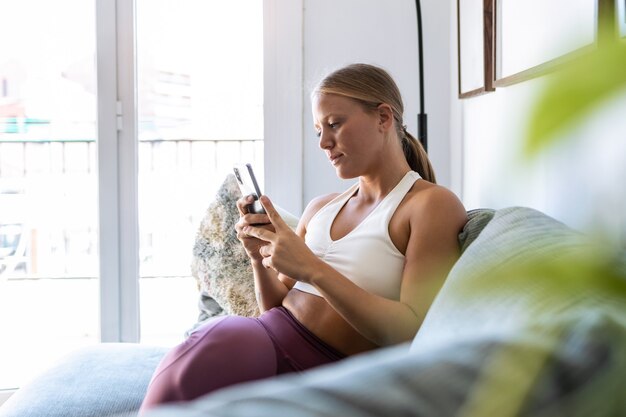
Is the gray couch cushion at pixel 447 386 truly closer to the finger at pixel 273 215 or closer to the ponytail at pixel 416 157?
the finger at pixel 273 215

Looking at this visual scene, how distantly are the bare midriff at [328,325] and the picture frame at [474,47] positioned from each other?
2.73ft

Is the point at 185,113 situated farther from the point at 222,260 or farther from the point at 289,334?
the point at 289,334

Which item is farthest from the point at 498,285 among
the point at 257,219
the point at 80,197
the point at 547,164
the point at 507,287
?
the point at 80,197

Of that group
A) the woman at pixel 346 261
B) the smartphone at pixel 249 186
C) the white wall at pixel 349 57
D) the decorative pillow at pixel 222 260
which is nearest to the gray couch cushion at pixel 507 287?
the woman at pixel 346 261

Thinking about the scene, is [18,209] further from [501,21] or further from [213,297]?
[501,21]

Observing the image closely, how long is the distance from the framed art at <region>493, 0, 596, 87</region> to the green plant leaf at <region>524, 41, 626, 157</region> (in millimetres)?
1070

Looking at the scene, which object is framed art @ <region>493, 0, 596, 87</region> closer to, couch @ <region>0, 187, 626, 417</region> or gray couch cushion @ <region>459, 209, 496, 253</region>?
gray couch cushion @ <region>459, 209, 496, 253</region>

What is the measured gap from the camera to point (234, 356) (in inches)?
63.1

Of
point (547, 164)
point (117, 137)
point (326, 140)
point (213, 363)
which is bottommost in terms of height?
point (213, 363)

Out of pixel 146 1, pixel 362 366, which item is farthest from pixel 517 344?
pixel 146 1

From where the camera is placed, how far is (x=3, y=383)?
10.9ft

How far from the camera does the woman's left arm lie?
1.56m

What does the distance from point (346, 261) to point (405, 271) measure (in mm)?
168

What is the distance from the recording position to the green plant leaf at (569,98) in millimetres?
209
